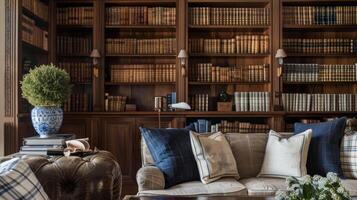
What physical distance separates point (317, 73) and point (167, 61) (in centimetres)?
192

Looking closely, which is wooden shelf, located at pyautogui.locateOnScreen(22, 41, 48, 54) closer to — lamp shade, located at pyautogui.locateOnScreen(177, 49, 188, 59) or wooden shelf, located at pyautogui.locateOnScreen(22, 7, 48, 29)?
wooden shelf, located at pyautogui.locateOnScreen(22, 7, 48, 29)


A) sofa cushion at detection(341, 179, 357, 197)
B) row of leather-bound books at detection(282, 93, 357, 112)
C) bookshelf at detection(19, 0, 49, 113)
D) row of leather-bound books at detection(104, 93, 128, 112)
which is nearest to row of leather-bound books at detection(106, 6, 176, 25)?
bookshelf at detection(19, 0, 49, 113)

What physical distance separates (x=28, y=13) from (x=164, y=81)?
1750mm

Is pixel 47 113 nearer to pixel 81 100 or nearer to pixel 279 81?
pixel 81 100

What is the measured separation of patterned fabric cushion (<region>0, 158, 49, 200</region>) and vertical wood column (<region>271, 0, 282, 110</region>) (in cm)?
388

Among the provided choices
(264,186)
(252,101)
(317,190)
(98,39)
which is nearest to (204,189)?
(264,186)

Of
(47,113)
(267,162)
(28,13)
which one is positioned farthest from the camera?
(28,13)

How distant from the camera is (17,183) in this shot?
3.65ft

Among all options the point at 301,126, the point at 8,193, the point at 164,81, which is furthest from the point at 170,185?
the point at 164,81

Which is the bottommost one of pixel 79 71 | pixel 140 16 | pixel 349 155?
pixel 349 155

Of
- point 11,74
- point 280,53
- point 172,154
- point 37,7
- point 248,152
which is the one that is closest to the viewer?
point 172,154

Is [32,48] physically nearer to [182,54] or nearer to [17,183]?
[182,54]

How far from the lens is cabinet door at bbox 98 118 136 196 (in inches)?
181

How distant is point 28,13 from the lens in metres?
4.05
